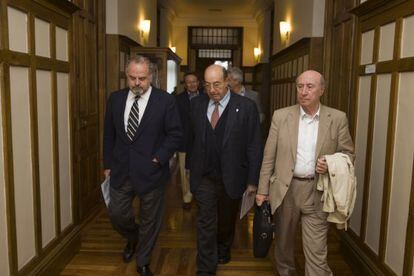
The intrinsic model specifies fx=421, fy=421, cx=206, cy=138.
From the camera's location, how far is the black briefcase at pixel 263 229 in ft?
9.14

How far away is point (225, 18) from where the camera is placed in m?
12.4

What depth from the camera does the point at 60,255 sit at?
3.30 m

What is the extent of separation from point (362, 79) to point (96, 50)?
280cm

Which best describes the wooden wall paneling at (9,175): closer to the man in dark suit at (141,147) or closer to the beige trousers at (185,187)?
the man in dark suit at (141,147)

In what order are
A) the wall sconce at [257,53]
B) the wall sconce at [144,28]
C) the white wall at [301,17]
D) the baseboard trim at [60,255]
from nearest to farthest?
the baseboard trim at [60,255] < the white wall at [301,17] < the wall sconce at [144,28] < the wall sconce at [257,53]

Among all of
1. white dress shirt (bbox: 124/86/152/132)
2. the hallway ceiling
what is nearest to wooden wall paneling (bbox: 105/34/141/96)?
white dress shirt (bbox: 124/86/152/132)

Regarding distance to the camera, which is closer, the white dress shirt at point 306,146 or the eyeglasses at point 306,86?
the eyeglasses at point 306,86

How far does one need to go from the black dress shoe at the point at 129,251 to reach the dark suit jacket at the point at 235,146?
0.83 meters

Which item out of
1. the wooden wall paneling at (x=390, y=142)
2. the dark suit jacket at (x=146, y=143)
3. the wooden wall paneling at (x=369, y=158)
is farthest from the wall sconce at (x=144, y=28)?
the wooden wall paneling at (x=390, y=142)

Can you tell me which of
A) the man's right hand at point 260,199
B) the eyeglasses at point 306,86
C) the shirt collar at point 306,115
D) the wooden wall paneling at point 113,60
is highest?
the wooden wall paneling at point 113,60

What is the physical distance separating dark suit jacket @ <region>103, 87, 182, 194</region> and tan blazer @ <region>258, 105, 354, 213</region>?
694mm

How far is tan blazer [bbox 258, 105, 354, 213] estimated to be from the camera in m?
2.60

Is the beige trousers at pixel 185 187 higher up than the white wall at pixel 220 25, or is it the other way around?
the white wall at pixel 220 25

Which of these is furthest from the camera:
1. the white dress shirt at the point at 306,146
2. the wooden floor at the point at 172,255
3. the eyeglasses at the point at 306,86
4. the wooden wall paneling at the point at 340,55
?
the wooden wall paneling at the point at 340,55
